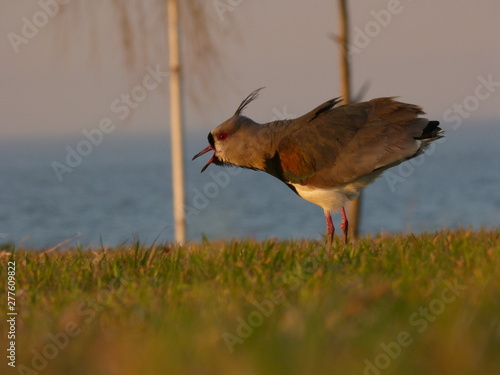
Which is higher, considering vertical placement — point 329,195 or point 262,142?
point 262,142

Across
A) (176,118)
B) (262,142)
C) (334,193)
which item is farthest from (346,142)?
(176,118)

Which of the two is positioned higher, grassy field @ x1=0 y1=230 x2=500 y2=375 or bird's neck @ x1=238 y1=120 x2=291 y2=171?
bird's neck @ x1=238 y1=120 x2=291 y2=171

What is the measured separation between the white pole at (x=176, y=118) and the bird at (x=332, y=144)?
3922 millimetres

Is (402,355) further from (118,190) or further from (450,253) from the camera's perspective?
(118,190)

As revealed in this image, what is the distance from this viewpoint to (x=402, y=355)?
3.23 m

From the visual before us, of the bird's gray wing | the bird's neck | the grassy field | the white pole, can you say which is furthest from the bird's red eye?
the white pole

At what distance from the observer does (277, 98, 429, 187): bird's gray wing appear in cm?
713

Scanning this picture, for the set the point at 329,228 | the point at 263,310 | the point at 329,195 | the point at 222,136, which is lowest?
the point at 263,310

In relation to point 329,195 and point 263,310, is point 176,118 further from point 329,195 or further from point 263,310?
point 263,310

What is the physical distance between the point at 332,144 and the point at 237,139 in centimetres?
104

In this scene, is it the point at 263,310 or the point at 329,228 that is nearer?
the point at 263,310

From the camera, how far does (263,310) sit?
422 centimetres

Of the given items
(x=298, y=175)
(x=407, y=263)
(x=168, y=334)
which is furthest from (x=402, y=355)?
(x=298, y=175)

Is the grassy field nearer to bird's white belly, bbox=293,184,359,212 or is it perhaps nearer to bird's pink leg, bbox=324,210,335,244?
bird's pink leg, bbox=324,210,335,244
